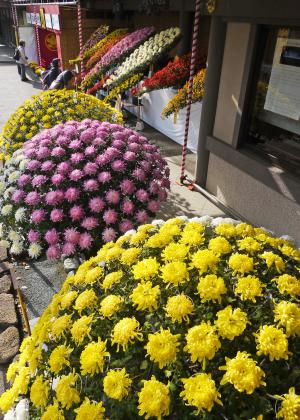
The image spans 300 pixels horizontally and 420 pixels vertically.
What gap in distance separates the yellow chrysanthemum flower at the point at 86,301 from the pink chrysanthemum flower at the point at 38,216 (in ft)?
5.33

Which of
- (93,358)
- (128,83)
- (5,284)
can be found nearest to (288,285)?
(93,358)

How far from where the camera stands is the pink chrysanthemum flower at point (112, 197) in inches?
126

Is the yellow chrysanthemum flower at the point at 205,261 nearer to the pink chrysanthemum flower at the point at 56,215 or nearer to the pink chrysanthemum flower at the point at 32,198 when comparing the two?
the pink chrysanthemum flower at the point at 56,215

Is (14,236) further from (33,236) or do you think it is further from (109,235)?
(109,235)

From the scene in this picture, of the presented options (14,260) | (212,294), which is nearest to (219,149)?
(14,260)

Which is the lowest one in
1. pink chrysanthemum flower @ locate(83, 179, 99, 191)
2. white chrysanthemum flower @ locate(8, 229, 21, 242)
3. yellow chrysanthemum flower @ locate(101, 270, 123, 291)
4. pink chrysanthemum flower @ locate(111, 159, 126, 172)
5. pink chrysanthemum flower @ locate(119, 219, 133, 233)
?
white chrysanthemum flower @ locate(8, 229, 21, 242)

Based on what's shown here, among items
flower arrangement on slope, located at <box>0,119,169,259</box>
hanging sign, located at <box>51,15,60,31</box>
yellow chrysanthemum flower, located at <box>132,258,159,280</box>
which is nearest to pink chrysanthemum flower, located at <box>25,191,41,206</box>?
flower arrangement on slope, located at <box>0,119,169,259</box>

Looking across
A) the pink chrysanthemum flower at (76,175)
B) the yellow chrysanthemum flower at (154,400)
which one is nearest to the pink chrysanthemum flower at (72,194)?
the pink chrysanthemum flower at (76,175)

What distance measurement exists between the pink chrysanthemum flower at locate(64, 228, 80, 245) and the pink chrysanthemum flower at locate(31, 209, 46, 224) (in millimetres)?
266

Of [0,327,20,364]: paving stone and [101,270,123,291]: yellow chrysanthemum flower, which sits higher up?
[101,270,123,291]: yellow chrysanthemum flower

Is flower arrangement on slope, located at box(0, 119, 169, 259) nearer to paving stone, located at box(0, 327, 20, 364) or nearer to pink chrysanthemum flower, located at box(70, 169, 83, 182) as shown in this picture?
pink chrysanthemum flower, located at box(70, 169, 83, 182)

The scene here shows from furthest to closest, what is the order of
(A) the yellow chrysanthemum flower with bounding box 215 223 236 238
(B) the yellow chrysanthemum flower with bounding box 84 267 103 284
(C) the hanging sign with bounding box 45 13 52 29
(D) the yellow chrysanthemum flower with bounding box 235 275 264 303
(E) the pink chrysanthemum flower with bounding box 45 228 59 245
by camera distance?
(C) the hanging sign with bounding box 45 13 52 29
(E) the pink chrysanthemum flower with bounding box 45 228 59 245
(A) the yellow chrysanthemum flower with bounding box 215 223 236 238
(B) the yellow chrysanthemum flower with bounding box 84 267 103 284
(D) the yellow chrysanthemum flower with bounding box 235 275 264 303

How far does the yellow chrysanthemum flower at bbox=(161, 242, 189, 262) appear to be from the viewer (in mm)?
1723

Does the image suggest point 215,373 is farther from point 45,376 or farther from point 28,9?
point 28,9
